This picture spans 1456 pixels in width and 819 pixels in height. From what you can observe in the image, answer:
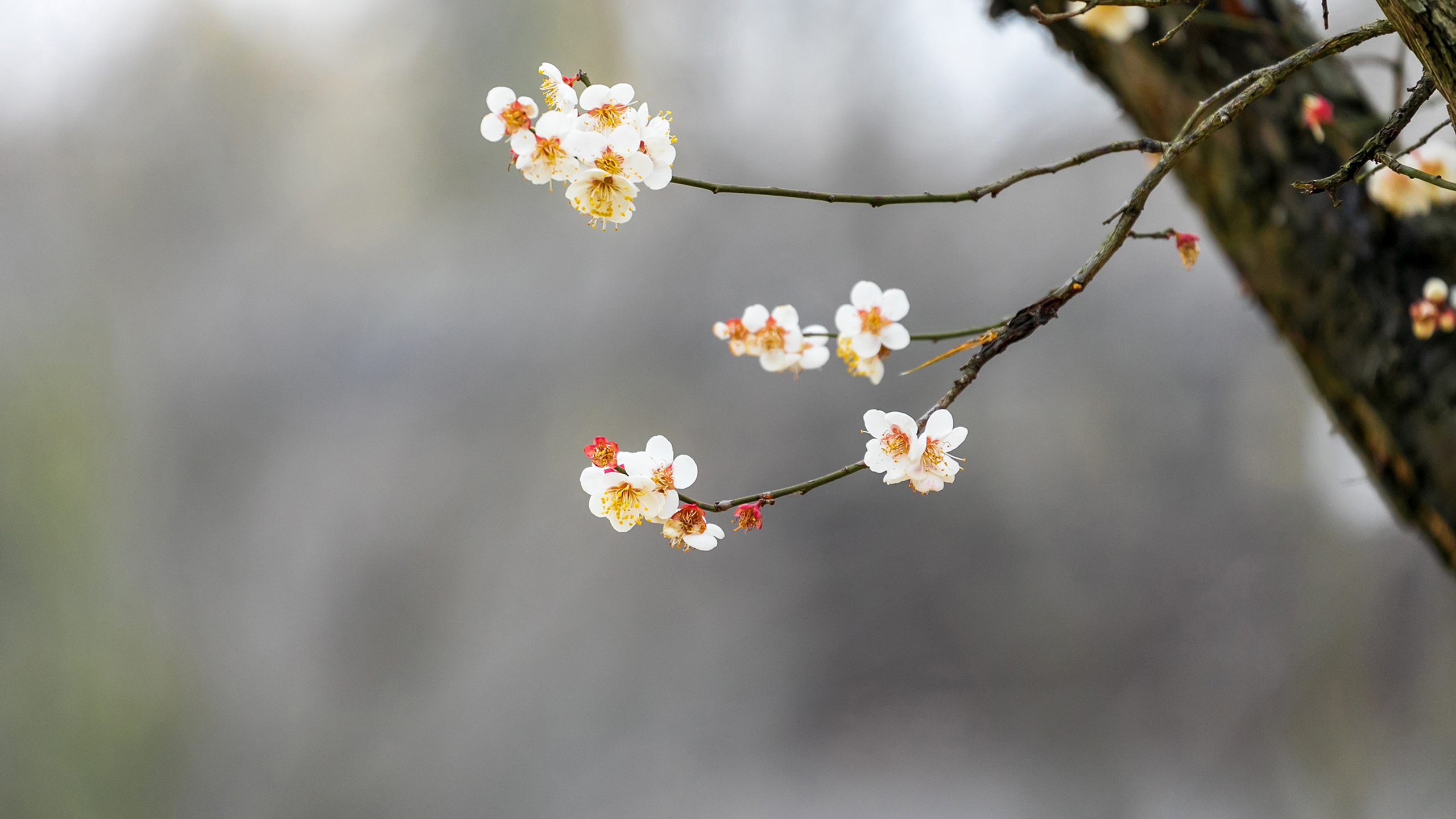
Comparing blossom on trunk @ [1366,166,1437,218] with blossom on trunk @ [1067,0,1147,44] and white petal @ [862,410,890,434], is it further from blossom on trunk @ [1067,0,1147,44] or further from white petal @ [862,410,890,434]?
white petal @ [862,410,890,434]

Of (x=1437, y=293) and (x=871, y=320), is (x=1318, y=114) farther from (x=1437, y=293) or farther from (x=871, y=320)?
(x=871, y=320)

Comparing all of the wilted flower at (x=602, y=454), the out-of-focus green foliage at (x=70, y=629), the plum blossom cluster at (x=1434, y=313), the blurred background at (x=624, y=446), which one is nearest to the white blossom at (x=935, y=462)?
the wilted flower at (x=602, y=454)

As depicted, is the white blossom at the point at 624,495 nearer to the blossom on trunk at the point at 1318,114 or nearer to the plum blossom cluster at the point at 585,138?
the plum blossom cluster at the point at 585,138

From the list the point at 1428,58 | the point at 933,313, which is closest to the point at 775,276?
the point at 933,313

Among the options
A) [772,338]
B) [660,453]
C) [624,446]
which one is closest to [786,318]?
[772,338]

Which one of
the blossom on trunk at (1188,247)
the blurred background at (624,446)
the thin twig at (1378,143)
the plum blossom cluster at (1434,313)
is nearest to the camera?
the thin twig at (1378,143)

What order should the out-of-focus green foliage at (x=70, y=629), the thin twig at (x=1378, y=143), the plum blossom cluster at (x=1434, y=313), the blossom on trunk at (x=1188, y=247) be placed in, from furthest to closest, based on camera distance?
the out-of-focus green foliage at (x=70, y=629), the plum blossom cluster at (x=1434, y=313), the blossom on trunk at (x=1188, y=247), the thin twig at (x=1378, y=143)

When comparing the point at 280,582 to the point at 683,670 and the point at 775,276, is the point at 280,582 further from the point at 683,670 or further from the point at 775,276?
the point at 775,276
